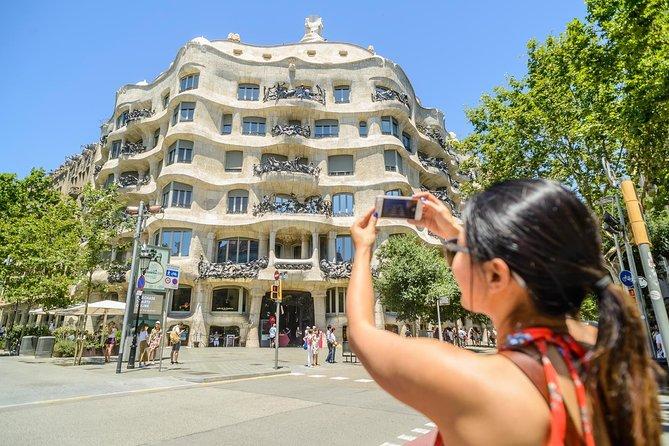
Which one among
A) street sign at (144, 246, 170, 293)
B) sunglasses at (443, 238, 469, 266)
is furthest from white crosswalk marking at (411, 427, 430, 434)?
street sign at (144, 246, 170, 293)

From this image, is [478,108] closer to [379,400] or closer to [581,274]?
[379,400]

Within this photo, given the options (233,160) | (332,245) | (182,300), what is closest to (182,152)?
(233,160)

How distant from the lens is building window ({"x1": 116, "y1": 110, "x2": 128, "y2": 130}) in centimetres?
3809

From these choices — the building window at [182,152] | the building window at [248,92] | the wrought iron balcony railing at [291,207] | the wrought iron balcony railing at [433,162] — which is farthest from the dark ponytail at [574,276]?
the wrought iron balcony railing at [433,162]

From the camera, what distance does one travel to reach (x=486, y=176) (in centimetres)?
2150

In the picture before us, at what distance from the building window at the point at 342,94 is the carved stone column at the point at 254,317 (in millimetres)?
17819

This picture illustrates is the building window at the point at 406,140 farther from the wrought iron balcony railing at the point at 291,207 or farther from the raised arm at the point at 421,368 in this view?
the raised arm at the point at 421,368

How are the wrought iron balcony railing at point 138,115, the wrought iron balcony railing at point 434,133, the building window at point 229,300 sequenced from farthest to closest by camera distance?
the wrought iron balcony railing at point 434,133 → the wrought iron balcony railing at point 138,115 → the building window at point 229,300

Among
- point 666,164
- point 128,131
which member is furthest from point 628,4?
point 128,131

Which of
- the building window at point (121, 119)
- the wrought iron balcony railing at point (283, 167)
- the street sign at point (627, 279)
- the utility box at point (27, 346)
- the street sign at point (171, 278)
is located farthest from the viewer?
the building window at point (121, 119)

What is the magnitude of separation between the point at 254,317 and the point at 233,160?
1290cm

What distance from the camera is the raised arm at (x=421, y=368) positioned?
1.02m

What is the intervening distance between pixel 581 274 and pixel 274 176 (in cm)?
3088

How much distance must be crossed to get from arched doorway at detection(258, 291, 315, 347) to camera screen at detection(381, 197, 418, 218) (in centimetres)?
2984
